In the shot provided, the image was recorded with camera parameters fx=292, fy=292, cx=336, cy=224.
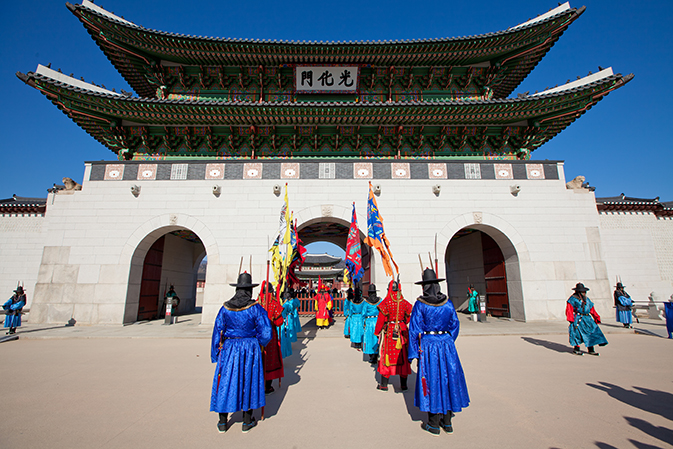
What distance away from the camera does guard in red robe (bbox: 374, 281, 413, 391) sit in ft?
13.6

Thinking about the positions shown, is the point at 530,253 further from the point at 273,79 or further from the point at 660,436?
the point at 273,79

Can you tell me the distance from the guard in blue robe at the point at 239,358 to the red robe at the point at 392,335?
169 centimetres

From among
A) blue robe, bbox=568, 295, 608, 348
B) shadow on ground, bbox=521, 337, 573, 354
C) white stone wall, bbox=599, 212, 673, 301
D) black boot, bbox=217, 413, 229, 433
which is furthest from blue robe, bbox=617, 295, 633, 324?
black boot, bbox=217, 413, 229, 433

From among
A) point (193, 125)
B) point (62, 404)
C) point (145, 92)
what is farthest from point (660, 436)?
point (145, 92)

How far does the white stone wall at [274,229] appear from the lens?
10.1 metres

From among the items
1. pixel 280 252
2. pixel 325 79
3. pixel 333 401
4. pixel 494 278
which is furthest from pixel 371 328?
pixel 325 79

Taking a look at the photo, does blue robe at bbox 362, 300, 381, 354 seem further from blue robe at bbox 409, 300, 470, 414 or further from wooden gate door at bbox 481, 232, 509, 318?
wooden gate door at bbox 481, 232, 509, 318

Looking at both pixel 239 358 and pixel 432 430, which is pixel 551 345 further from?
pixel 239 358

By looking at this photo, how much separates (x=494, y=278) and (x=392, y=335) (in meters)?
9.46

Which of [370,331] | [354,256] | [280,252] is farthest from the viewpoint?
[354,256]

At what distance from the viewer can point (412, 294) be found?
10023 millimetres

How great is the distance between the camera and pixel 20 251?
13.6 metres

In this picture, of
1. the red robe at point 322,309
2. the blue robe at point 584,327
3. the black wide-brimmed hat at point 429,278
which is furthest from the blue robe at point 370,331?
the blue robe at point 584,327

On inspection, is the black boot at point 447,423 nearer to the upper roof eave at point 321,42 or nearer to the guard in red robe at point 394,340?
the guard in red robe at point 394,340
